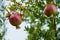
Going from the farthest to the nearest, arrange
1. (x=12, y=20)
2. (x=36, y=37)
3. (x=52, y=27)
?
(x=52, y=27) → (x=36, y=37) → (x=12, y=20)

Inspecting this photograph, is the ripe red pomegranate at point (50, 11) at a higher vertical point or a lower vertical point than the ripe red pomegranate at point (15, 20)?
higher

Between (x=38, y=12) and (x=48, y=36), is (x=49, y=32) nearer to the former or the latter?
(x=48, y=36)

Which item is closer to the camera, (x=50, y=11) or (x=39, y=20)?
(x=50, y=11)

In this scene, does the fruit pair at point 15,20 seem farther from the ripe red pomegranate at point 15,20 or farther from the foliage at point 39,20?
the foliage at point 39,20

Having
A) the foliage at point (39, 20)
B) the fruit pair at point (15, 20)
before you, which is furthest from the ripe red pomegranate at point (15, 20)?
the foliage at point (39, 20)

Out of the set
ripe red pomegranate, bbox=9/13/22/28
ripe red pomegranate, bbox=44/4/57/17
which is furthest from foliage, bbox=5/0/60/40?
ripe red pomegranate, bbox=44/4/57/17

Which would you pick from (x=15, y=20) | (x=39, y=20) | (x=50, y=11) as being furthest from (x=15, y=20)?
(x=39, y=20)

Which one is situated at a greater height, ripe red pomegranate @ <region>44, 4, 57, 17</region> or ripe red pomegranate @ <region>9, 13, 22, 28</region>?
ripe red pomegranate @ <region>44, 4, 57, 17</region>

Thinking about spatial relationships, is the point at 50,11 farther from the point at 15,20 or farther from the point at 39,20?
the point at 39,20

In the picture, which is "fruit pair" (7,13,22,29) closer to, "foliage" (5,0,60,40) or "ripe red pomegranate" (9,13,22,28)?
"ripe red pomegranate" (9,13,22,28)

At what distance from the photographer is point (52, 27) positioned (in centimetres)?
142

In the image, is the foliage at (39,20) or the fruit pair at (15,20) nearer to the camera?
the fruit pair at (15,20)

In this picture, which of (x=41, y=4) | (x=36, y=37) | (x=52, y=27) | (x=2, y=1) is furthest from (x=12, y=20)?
(x=2, y=1)

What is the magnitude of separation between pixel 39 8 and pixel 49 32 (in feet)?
1.10
